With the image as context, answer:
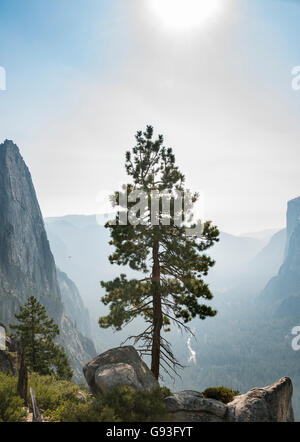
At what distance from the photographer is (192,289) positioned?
14.6 metres

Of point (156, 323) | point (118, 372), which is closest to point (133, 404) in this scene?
point (118, 372)

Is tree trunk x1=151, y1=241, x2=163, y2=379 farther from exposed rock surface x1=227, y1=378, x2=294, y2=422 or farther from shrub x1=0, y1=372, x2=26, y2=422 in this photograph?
shrub x1=0, y1=372, x2=26, y2=422

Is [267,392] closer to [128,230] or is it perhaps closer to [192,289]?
[192,289]

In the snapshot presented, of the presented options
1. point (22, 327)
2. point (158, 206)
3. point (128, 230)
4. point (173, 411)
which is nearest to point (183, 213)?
point (158, 206)

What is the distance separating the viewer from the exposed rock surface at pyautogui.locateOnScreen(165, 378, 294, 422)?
10.9 m

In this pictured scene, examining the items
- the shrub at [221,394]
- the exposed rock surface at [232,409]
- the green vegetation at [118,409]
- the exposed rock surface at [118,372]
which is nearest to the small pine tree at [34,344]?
the exposed rock surface at [118,372]

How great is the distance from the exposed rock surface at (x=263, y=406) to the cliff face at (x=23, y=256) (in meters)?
Answer: 113

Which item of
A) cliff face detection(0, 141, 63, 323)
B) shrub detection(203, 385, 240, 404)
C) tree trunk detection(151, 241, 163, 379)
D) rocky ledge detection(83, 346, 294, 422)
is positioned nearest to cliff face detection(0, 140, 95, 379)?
cliff face detection(0, 141, 63, 323)

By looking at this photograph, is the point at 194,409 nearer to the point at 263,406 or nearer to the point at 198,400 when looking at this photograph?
the point at 198,400

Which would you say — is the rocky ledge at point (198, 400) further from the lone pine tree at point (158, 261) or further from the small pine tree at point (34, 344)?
the small pine tree at point (34, 344)

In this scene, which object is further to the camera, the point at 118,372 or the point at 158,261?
the point at 158,261

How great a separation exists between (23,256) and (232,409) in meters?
143

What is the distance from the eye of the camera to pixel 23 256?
134625 millimetres
